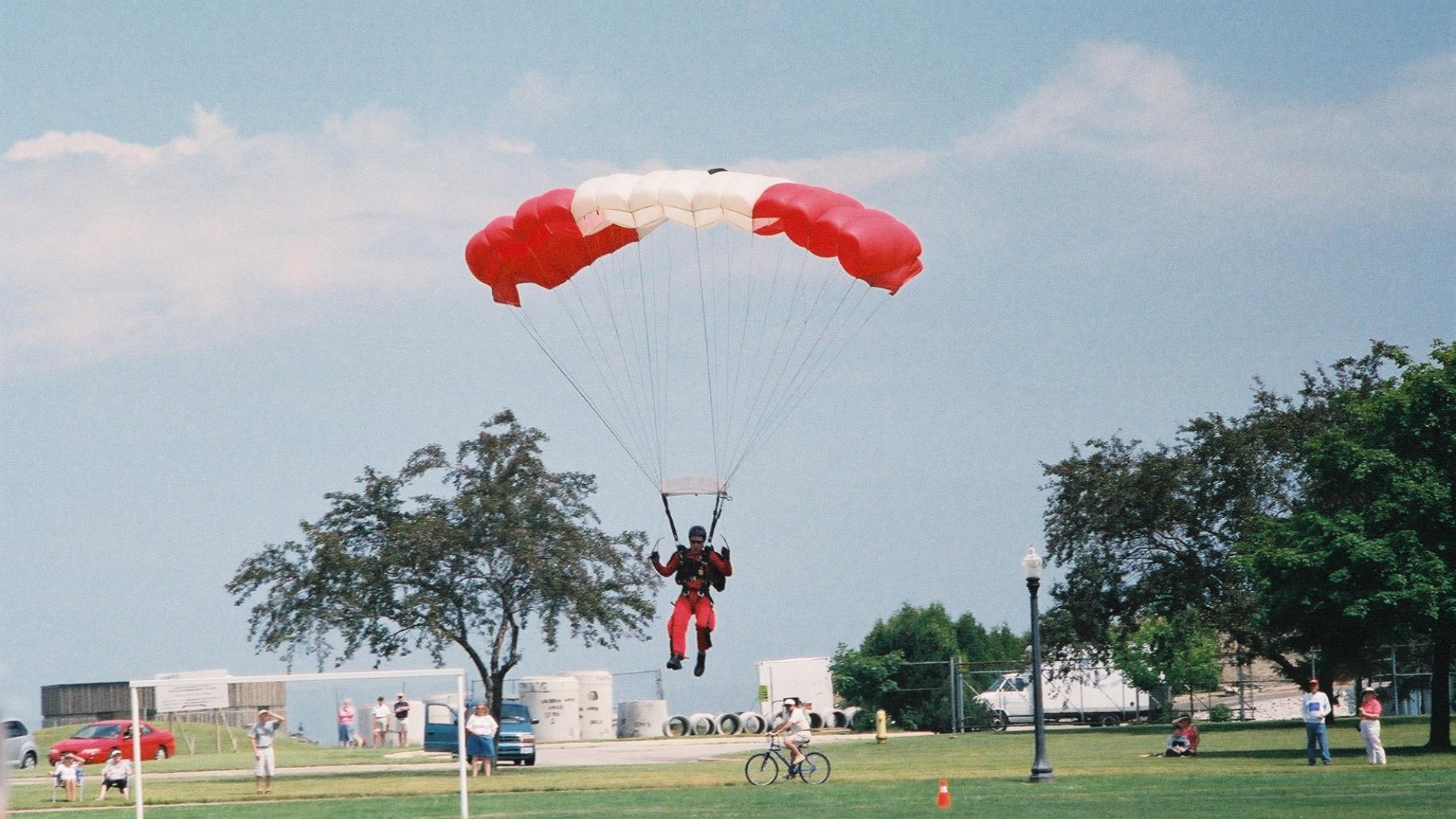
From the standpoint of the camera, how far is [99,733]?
39906 mm

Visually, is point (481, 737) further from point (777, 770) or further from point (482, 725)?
point (777, 770)

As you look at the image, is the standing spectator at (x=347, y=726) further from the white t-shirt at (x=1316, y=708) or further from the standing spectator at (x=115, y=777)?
the white t-shirt at (x=1316, y=708)

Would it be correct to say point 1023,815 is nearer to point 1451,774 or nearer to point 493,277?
point 1451,774

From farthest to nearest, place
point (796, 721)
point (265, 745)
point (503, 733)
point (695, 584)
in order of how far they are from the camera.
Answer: point (503, 733) → point (265, 745) → point (796, 721) → point (695, 584)

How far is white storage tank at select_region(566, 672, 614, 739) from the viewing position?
5078cm

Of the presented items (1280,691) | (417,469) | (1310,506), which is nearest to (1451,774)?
(1310,506)

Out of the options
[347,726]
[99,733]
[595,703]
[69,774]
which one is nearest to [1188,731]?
[347,726]

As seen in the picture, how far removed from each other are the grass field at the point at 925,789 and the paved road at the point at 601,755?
3.00ft

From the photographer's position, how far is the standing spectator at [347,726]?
28234 mm

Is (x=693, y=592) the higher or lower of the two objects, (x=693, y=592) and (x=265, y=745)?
the higher

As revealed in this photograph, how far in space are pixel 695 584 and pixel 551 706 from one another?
31.6 meters

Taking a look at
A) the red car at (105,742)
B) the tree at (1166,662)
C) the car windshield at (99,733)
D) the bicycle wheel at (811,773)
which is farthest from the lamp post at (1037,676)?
the car windshield at (99,733)

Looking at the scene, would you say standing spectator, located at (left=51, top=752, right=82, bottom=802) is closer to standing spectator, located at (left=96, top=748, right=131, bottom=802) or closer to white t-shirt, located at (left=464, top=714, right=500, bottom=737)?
standing spectator, located at (left=96, top=748, right=131, bottom=802)

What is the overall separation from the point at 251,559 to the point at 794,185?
15.4 metres
